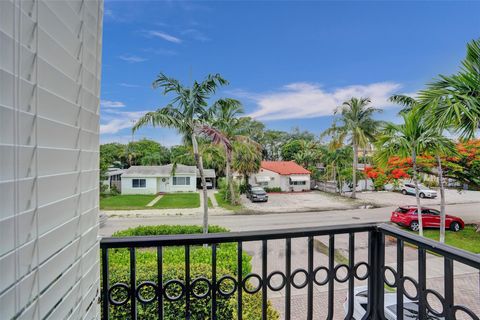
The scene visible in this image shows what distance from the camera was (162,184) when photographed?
21.5 metres

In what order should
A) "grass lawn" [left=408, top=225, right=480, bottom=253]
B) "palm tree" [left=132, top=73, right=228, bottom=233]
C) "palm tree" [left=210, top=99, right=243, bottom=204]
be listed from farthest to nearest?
"grass lawn" [left=408, top=225, right=480, bottom=253] < "palm tree" [left=210, top=99, right=243, bottom=204] < "palm tree" [left=132, top=73, right=228, bottom=233]

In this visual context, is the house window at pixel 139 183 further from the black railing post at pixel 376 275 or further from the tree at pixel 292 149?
the black railing post at pixel 376 275

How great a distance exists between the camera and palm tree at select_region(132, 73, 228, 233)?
759cm

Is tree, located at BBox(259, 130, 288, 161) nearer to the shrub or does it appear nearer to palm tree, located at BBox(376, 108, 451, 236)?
the shrub

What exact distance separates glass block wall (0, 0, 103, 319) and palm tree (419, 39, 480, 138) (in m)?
4.19

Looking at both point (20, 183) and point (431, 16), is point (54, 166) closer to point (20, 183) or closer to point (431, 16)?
point (20, 183)

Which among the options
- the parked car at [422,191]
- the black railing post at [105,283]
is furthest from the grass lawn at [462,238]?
the black railing post at [105,283]

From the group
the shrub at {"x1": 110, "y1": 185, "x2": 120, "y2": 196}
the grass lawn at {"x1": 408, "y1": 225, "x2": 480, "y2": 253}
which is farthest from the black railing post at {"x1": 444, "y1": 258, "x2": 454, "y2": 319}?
the shrub at {"x1": 110, "y1": 185, "x2": 120, "y2": 196}

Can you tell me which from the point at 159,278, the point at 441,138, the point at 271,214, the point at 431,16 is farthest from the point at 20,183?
the point at 271,214

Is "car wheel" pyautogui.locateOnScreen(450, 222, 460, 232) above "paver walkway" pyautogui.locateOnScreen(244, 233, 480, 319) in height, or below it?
above

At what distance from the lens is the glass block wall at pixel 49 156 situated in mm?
522

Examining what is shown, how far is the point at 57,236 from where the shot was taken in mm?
723

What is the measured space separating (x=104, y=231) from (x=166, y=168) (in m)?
11.8

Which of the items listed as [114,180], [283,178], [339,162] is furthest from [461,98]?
[114,180]
